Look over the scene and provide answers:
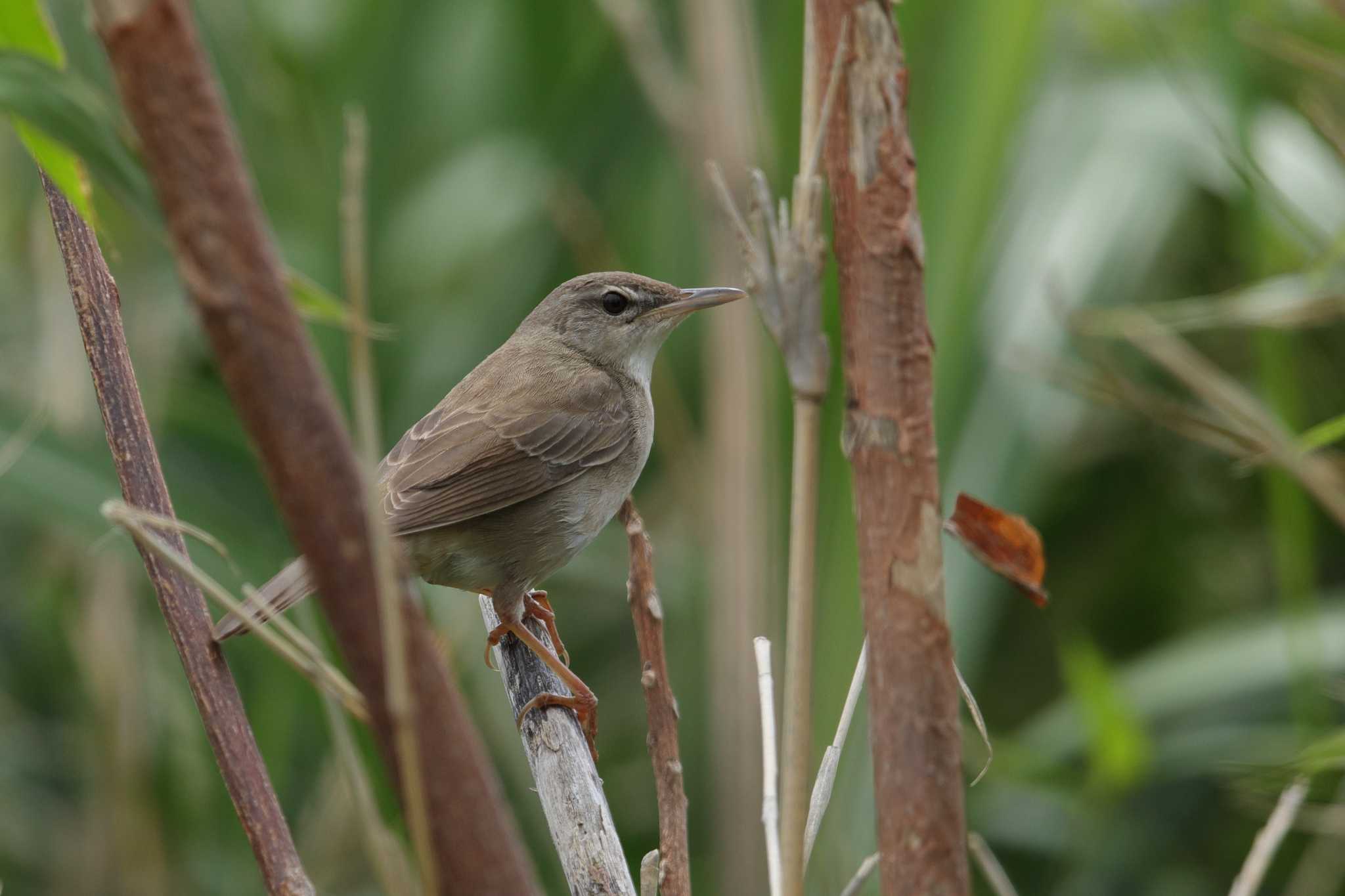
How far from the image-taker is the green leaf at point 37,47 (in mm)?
1062

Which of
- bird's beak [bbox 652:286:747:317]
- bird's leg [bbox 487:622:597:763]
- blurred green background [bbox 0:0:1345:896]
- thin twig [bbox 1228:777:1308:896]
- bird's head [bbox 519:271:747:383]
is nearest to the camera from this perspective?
thin twig [bbox 1228:777:1308:896]

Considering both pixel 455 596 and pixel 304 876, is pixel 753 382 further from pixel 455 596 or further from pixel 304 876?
pixel 455 596

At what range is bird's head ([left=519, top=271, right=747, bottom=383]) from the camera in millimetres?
3471

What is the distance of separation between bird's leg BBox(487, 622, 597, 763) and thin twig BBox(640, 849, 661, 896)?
3.58ft

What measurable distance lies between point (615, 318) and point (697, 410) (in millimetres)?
832

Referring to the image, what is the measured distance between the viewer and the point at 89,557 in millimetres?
3896

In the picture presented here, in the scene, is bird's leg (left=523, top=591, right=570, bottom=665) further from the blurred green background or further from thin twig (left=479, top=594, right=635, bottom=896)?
the blurred green background

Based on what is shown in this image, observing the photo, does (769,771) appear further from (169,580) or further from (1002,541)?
(169,580)

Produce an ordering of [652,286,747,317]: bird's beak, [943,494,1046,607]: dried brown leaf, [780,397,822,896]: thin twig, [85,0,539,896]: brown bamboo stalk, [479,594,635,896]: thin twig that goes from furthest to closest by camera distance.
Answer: [652,286,747,317]: bird's beak → [479,594,635,896]: thin twig → [943,494,1046,607]: dried brown leaf → [780,397,822,896]: thin twig → [85,0,539,896]: brown bamboo stalk

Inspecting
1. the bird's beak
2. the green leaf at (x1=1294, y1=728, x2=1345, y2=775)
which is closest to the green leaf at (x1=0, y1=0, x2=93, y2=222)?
the green leaf at (x1=1294, y1=728, x2=1345, y2=775)

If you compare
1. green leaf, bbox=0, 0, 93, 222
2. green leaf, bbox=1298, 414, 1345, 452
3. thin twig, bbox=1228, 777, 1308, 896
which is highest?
green leaf, bbox=0, 0, 93, 222

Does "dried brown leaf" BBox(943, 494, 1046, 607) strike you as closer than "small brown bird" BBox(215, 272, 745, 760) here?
Yes

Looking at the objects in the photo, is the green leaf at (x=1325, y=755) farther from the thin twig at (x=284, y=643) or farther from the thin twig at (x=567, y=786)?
the thin twig at (x=284, y=643)

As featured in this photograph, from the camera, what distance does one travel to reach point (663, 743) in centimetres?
143
